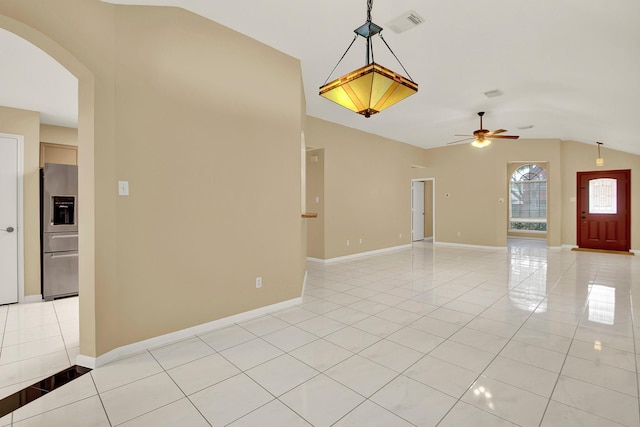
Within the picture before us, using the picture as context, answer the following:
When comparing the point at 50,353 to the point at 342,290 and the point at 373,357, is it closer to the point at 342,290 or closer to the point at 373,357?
the point at 373,357

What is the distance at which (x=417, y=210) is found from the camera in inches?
422

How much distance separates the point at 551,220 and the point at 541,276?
4.33m

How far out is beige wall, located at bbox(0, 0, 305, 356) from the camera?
2465 millimetres

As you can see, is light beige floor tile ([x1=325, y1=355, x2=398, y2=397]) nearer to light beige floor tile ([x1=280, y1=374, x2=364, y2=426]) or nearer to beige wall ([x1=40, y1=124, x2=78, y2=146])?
light beige floor tile ([x1=280, y1=374, x2=364, y2=426])

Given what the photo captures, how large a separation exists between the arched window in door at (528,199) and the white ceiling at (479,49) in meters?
5.85

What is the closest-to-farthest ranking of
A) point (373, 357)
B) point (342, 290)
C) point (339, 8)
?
1. point (373, 357)
2. point (339, 8)
3. point (342, 290)

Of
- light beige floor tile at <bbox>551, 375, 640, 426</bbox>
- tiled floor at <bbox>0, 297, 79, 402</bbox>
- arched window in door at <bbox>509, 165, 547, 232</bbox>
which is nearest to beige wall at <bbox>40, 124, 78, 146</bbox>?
tiled floor at <bbox>0, 297, 79, 402</bbox>

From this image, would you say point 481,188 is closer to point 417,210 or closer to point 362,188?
point 417,210

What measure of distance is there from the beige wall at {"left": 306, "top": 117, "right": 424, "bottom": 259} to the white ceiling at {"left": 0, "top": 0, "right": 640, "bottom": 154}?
1105 millimetres

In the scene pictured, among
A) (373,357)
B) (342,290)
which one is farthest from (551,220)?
(373,357)

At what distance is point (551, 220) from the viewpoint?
28.4 feet

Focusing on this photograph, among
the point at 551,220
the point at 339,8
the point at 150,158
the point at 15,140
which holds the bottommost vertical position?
the point at 551,220

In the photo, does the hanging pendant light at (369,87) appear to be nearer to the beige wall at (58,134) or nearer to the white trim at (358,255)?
the white trim at (358,255)

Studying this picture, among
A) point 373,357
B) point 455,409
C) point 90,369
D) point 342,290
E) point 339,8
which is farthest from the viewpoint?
point 342,290
